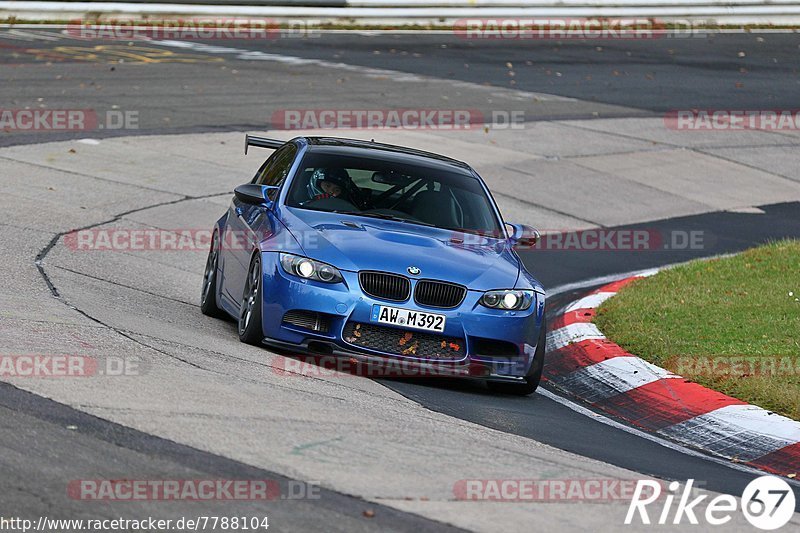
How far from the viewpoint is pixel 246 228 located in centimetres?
1018

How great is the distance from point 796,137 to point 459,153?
281 inches

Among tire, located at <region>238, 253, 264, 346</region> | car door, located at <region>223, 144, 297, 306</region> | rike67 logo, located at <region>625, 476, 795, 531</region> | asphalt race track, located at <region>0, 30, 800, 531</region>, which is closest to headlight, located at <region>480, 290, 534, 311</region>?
asphalt race track, located at <region>0, 30, 800, 531</region>

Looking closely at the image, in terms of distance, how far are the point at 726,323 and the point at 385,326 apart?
3392mm

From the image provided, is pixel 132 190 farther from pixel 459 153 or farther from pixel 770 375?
pixel 770 375

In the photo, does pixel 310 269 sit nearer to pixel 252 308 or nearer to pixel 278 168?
pixel 252 308

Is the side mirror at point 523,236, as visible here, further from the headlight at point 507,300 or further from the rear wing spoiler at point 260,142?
the rear wing spoiler at point 260,142

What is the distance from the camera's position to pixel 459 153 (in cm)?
1950

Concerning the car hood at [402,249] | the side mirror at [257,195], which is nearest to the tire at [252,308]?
the car hood at [402,249]

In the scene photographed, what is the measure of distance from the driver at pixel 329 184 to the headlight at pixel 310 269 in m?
1.14

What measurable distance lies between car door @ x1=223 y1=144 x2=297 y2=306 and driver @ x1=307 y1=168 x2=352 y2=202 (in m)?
0.26

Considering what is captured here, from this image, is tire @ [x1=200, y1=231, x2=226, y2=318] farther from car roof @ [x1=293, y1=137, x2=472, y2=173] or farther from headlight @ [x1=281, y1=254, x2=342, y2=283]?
headlight @ [x1=281, y1=254, x2=342, y2=283]

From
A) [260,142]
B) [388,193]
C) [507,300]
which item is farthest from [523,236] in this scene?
[260,142]

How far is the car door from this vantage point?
32.2 feet

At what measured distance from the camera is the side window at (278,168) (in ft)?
34.9
